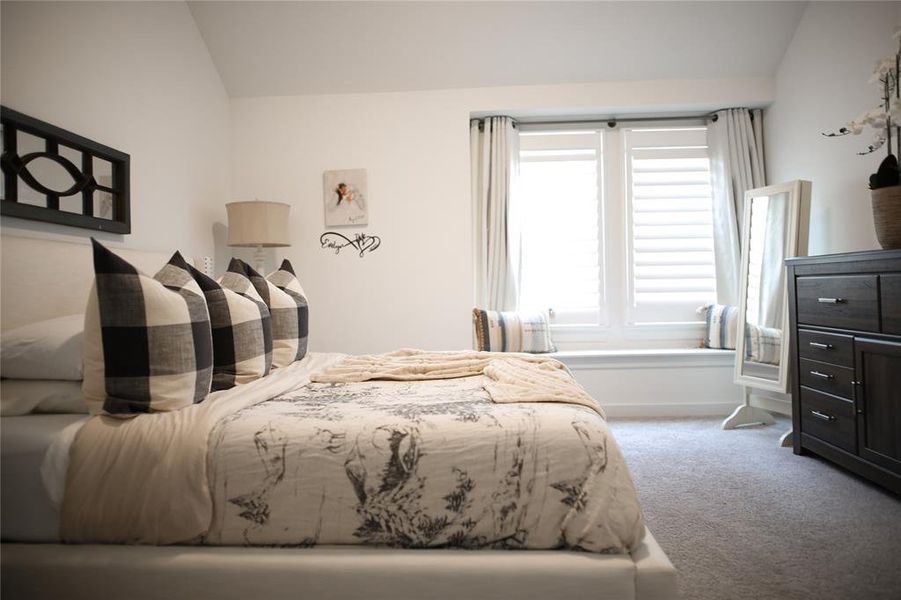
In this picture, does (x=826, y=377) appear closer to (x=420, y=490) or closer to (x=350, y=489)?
(x=420, y=490)

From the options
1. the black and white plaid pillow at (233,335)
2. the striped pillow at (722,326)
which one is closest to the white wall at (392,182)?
the striped pillow at (722,326)

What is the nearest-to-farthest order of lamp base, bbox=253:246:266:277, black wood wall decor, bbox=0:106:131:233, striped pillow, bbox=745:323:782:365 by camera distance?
black wood wall decor, bbox=0:106:131:233 < striped pillow, bbox=745:323:782:365 < lamp base, bbox=253:246:266:277

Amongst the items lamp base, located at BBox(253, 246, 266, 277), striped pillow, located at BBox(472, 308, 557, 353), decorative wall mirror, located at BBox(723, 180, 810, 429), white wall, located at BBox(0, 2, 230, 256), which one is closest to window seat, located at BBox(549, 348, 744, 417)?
striped pillow, located at BBox(472, 308, 557, 353)

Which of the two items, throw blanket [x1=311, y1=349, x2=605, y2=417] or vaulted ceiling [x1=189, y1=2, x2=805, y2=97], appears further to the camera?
vaulted ceiling [x1=189, y1=2, x2=805, y2=97]

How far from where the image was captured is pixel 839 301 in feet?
8.34

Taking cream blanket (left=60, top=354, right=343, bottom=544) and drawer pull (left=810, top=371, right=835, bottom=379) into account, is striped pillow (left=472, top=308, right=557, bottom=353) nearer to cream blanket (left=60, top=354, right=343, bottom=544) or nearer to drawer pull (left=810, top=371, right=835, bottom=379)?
drawer pull (left=810, top=371, right=835, bottom=379)

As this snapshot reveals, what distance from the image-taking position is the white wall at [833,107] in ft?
9.86

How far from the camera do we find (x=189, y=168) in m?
3.41

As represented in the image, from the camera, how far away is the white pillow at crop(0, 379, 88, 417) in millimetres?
1495

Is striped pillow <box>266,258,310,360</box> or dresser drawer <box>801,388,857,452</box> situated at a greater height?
striped pillow <box>266,258,310,360</box>

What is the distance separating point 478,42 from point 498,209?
1.21 meters

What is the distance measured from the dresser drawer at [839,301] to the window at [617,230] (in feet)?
4.33

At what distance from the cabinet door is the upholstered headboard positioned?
337 centimetres

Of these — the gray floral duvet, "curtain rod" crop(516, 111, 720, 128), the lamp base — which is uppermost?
"curtain rod" crop(516, 111, 720, 128)
